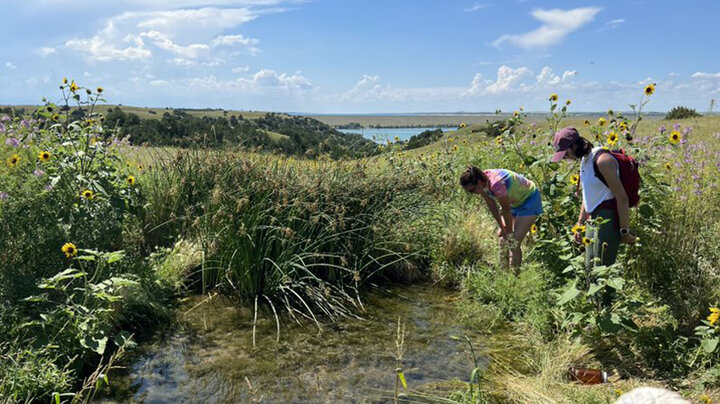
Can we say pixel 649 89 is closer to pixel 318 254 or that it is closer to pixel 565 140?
pixel 565 140

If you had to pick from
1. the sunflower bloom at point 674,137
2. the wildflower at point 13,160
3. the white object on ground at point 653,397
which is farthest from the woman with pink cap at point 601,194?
the wildflower at point 13,160

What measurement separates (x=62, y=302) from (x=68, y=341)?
0.51 meters

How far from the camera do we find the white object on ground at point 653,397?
5.25 ft

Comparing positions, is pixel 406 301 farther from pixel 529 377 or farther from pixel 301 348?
pixel 529 377

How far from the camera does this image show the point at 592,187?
369cm

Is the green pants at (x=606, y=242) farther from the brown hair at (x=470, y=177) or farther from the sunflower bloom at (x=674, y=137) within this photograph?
the brown hair at (x=470, y=177)

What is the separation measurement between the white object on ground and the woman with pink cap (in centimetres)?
191

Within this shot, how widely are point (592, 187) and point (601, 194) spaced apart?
0.26 ft

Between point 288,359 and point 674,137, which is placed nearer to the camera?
point 288,359

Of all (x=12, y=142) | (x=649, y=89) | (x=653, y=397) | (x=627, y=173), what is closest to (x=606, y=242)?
(x=627, y=173)

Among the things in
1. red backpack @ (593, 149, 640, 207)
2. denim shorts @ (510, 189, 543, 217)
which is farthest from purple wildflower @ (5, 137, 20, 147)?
red backpack @ (593, 149, 640, 207)

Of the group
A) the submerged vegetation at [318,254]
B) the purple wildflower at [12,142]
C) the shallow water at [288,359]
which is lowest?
the shallow water at [288,359]

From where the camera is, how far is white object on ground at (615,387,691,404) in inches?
63.1

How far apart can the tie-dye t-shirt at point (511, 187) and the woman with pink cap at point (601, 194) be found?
43.1 inches
